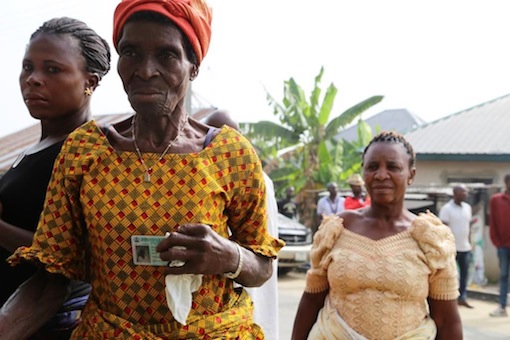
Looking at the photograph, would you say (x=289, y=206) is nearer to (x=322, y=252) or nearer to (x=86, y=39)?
(x=322, y=252)

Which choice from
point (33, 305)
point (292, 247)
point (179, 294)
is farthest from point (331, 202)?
point (179, 294)

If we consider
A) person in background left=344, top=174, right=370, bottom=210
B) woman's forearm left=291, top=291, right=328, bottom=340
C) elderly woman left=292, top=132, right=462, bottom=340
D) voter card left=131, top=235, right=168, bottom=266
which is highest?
voter card left=131, top=235, right=168, bottom=266

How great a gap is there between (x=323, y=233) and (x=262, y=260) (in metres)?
1.69

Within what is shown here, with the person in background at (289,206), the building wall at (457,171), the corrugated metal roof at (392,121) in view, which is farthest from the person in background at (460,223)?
the corrugated metal roof at (392,121)

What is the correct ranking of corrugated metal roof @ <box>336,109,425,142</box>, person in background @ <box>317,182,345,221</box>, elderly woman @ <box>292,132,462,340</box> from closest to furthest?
elderly woman @ <box>292,132,462,340</box>, person in background @ <box>317,182,345,221</box>, corrugated metal roof @ <box>336,109,425,142</box>

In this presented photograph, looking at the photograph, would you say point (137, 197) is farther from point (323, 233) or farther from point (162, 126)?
point (323, 233)

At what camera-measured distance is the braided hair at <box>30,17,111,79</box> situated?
2.28m

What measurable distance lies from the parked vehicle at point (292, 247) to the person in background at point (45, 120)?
441 inches

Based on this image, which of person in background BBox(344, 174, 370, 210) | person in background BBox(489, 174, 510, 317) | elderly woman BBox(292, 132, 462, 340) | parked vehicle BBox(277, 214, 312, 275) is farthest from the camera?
parked vehicle BBox(277, 214, 312, 275)

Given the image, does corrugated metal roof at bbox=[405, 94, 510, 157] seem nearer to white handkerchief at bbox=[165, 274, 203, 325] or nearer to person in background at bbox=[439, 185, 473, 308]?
person in background at bbox=[439, 185, 473, 308]

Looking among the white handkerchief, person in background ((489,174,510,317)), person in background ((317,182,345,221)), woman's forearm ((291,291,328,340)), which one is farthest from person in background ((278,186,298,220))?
the white handkerchief

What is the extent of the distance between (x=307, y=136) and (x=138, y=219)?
16.7 metres

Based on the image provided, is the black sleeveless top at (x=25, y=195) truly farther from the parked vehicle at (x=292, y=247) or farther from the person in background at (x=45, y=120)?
the parked vehicle at (x=292, y=247)

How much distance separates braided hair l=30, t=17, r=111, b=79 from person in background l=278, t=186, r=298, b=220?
15532 millimetres
